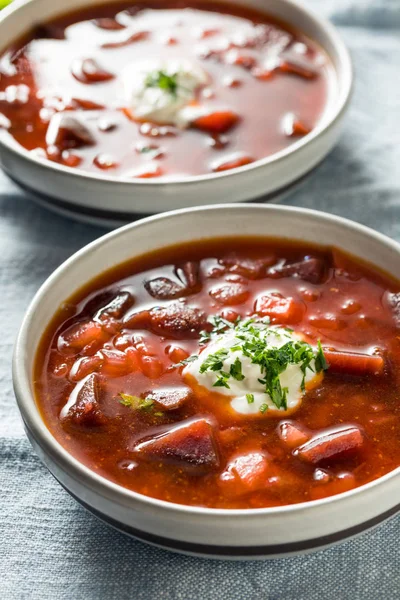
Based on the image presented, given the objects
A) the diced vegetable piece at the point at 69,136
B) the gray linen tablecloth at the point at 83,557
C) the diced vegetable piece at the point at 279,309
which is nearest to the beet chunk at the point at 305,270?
the diced vegetable piece at the point at 279,309

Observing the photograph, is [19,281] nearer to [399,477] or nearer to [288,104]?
[288,104]

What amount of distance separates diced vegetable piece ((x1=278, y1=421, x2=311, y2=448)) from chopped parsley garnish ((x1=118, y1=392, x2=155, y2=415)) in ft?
1.27

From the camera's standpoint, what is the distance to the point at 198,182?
349 centimetres

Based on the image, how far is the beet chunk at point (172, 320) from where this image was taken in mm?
2977

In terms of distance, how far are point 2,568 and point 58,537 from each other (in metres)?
0.18

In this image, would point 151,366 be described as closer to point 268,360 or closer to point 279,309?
point 268,360

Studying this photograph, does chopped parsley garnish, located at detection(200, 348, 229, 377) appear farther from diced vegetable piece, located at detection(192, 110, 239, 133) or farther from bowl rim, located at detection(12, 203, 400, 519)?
diced vegetable piece, located at detection(192, 110, 239, 133)

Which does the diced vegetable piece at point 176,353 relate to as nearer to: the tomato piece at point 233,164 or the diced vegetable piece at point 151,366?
the diced vegetable piece at point 151,366

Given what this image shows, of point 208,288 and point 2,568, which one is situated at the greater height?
point 208,288

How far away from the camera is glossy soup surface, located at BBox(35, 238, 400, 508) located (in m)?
2.55

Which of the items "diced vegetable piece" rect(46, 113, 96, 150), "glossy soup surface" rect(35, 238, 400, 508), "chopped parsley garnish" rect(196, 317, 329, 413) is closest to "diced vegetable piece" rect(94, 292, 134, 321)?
"glossy soup surface" rect(35, 238, 400, 508)

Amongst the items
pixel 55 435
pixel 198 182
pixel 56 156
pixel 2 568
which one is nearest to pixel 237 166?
pixel 198 182

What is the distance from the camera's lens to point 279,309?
3039 mm

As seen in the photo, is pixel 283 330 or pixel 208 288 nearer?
pixel 283 330
